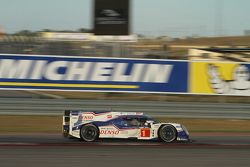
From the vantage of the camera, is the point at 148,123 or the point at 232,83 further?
the point at 232,83

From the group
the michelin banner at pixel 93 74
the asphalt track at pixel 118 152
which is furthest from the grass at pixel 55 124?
the asphalt track at pixel 118 152

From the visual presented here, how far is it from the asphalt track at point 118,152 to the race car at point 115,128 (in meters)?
0.24

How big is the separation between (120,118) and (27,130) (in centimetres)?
440

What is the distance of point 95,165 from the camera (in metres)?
9.86

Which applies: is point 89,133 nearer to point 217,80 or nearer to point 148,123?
point 148,123

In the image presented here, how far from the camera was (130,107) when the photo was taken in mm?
20562

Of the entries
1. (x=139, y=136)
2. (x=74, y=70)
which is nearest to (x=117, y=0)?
(x=74, y=70)

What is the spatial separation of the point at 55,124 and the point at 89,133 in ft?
17.7

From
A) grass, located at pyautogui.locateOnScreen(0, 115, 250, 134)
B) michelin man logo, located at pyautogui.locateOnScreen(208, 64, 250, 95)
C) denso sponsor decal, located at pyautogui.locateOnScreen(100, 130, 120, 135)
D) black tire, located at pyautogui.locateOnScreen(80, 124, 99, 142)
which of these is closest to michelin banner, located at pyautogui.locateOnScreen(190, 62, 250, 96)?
michelin man logo, located at pyautogui.locateOnScreen(208, 64, 250, 95)

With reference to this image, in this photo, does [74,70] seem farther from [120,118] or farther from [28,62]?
[120,118]

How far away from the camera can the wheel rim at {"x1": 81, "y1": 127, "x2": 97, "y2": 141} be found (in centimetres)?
1450

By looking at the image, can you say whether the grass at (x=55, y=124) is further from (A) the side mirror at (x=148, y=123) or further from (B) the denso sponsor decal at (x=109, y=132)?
(A) the side mirror at (x=148, y=123)

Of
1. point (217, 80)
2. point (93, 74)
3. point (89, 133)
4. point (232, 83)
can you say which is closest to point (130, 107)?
point (93, 74)

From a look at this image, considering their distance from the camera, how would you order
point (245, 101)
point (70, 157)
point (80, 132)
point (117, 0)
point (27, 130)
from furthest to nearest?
point (245, 101) < point (117, 0) < point (27, 130) < point (80, 132) < point (70, 157)
